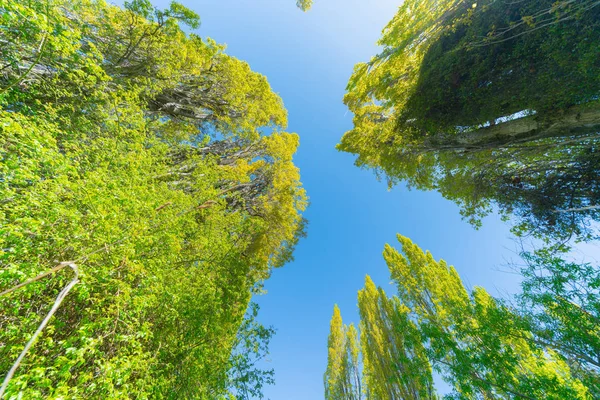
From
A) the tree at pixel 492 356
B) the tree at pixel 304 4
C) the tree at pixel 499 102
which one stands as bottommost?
the tree at pixel 492 356

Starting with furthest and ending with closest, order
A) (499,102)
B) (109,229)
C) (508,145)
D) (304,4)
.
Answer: (304,4), (508,145), (499,102), (109,229)

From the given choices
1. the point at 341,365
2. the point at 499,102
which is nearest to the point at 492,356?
the point at 499,102

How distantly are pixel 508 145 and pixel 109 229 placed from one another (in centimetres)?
829

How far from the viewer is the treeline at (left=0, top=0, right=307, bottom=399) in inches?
81.9

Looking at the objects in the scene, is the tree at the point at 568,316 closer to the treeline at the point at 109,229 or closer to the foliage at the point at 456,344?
the foliage at the point at 456,344

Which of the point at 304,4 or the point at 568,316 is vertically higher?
the point at 304,4

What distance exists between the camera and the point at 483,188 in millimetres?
6023

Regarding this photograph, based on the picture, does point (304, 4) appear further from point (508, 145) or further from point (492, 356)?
point (492, 356)

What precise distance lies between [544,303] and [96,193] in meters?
8.69

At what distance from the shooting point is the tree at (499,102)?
3.52 m

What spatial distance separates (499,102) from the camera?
171 inches

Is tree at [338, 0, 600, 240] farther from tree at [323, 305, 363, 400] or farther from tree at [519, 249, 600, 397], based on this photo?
tree at [323, 305, 363, 400]

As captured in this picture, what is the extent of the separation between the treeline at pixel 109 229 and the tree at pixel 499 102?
584 cm

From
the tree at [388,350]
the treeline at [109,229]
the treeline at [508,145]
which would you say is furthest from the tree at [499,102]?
the treeline at [109,229]
